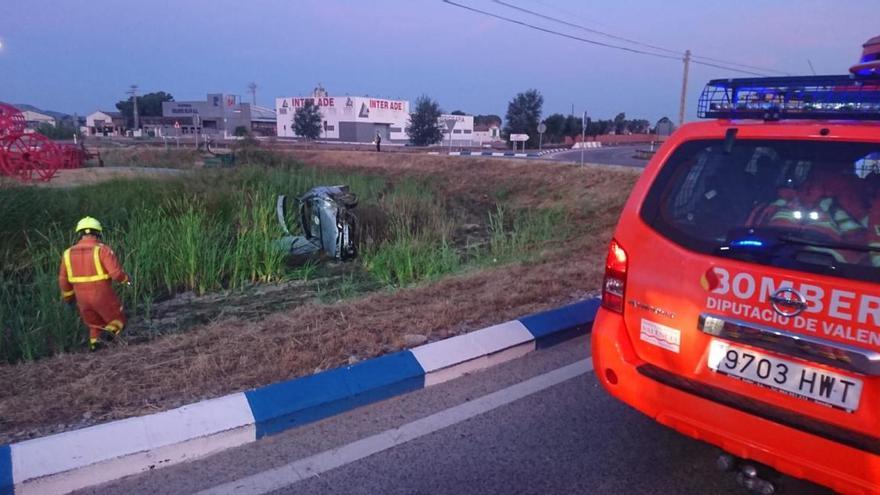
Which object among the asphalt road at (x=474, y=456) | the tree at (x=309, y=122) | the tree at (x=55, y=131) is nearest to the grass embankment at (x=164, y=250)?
the asphalt road at (x=474, y=456)

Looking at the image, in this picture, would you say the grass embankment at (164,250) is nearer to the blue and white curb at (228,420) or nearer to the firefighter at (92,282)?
the firefighter at (92,282)

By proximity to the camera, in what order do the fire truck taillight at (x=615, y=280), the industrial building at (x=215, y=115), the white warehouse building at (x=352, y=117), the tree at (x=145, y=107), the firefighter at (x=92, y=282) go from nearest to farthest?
the fire truck taillight at (x=615, y=280) < the firefighter at (x=92, y=282) < the white warehouse building at (x=352, y=117) < the industrial building at (x=215, y=115) < the tree at (x=145, y=107)

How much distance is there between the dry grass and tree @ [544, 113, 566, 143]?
5783 centimetres

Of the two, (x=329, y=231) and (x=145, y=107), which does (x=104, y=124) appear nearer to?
(x=145, y=107)

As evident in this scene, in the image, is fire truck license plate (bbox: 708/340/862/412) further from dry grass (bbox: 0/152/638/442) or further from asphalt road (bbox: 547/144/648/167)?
asphalt road (bbox: 547/144/648/167)

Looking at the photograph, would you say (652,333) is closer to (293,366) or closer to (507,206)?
(293,366)

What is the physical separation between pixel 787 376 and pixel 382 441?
2060mm

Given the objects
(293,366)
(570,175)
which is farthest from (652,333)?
(570,175)

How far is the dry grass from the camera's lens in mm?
3674

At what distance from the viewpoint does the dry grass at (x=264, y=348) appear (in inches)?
145

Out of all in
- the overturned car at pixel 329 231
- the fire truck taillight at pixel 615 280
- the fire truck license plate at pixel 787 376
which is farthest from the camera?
the overturned car at pixel 329 231

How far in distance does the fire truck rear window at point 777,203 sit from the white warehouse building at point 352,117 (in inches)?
2810

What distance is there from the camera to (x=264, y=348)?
465 centimetres

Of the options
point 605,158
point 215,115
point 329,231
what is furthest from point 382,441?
point 215,115
